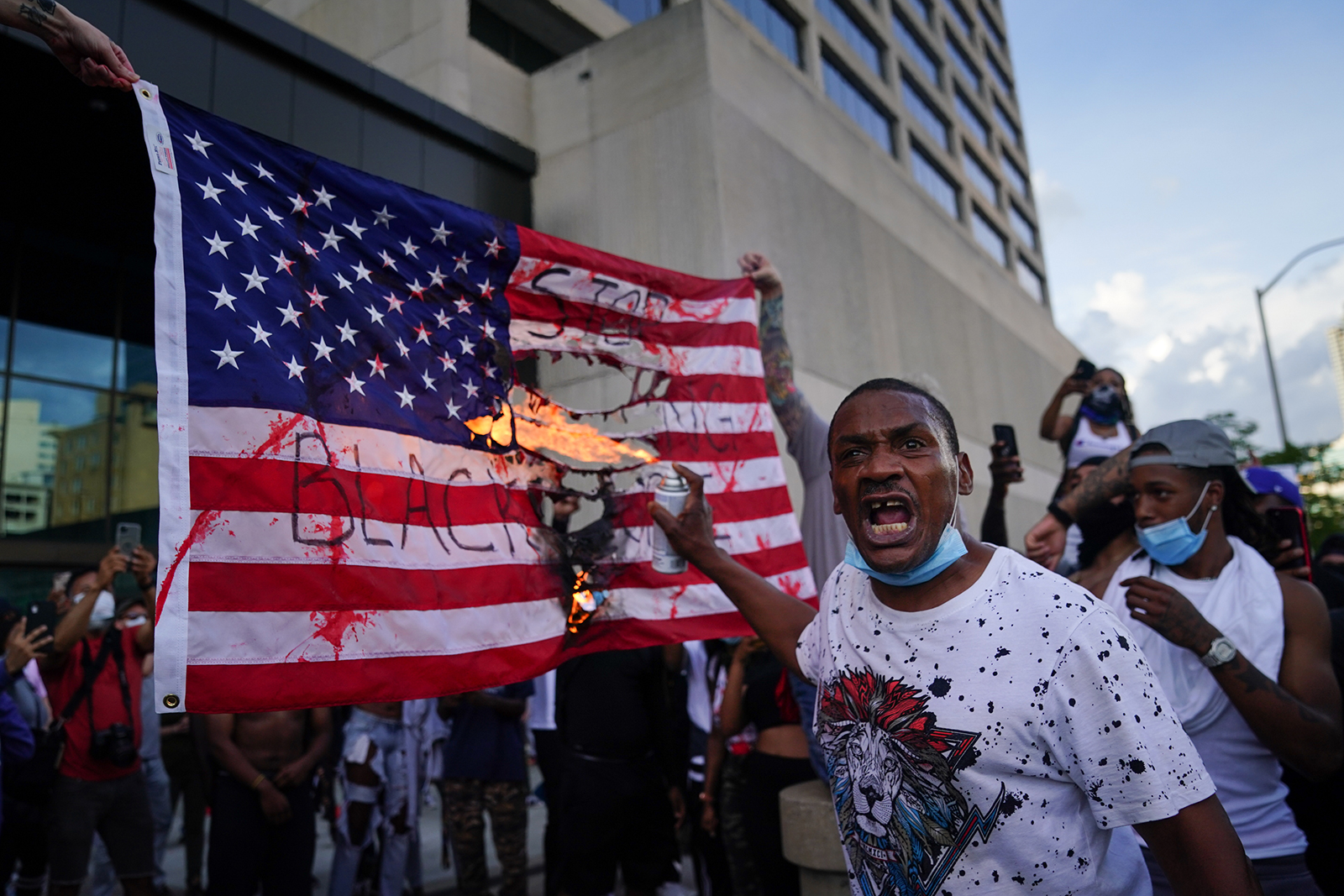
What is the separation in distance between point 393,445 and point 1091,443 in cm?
445

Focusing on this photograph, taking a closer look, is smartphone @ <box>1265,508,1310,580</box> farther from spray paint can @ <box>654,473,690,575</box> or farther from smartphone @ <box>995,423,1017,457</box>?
spray paint can @ <box>654,473,690,575</box>

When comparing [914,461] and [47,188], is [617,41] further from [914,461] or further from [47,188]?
[914,461]

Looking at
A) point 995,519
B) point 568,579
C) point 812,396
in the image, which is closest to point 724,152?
point 812,396

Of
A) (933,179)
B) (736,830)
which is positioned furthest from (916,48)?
(736,830)

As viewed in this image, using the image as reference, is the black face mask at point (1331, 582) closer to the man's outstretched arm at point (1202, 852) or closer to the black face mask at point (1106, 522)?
the black face mask at point (1106, 522)

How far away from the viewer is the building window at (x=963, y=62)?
1309 inches

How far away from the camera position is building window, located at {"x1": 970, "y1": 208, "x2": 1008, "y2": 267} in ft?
103

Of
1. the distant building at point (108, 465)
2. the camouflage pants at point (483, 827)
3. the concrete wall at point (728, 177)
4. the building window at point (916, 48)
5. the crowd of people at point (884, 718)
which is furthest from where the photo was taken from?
the building window at point (916, 48)

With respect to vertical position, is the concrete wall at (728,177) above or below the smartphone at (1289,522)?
above

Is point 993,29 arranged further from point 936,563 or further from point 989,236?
point 936,563

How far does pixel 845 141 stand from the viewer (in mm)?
15672

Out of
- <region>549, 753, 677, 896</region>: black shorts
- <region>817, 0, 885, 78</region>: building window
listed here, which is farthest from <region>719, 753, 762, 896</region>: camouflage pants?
<region>817, 0, 885, 78</region>: building window

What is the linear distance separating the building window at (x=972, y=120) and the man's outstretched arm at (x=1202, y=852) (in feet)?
111

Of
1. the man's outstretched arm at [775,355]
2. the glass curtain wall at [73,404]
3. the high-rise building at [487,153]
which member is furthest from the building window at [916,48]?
the man's outstretched arm at [775,355]
